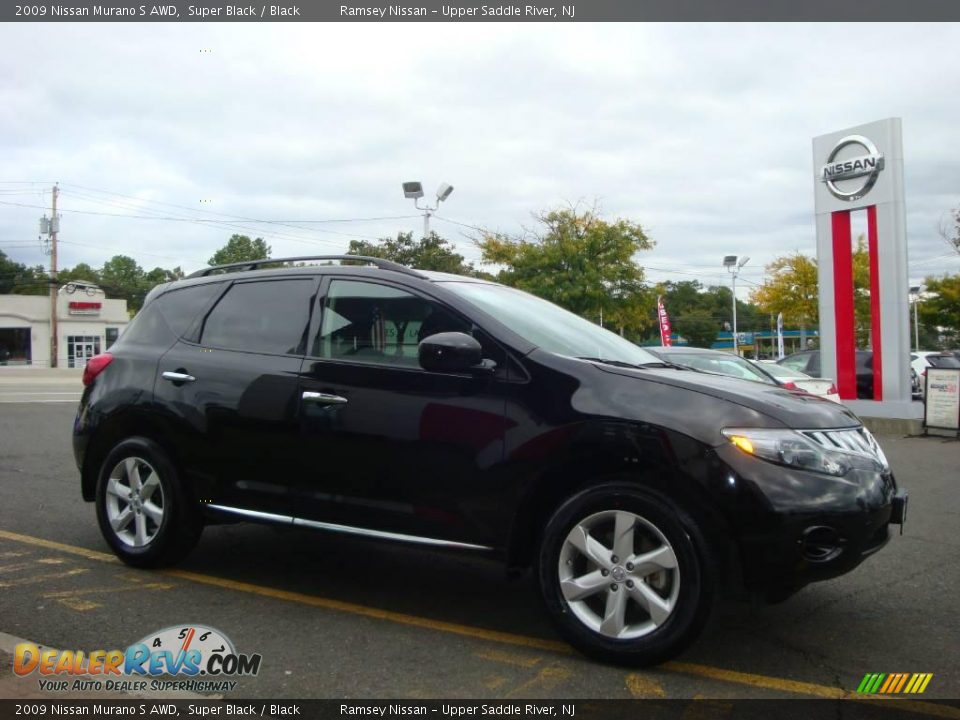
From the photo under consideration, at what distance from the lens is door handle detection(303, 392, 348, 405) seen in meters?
4.36

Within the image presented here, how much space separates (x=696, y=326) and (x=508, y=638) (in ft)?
274

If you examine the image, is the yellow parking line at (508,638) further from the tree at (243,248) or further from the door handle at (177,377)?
the tree at (243,248)

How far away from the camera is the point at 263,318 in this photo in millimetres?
4957

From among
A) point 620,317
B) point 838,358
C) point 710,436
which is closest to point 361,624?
point 710,436

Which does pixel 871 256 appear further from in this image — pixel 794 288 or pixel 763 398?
pixel 794 288

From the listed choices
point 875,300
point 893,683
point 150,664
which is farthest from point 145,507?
point 875,300

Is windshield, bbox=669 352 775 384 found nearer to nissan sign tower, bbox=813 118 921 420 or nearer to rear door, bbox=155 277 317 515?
nissan sign tower, bbox=813 118 921 420

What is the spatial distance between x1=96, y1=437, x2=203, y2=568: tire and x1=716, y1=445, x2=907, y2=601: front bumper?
10.1 ft

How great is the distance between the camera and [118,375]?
5305mm

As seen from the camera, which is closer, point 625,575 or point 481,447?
point 625,575

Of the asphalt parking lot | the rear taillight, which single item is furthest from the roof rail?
the asphalt parking lot

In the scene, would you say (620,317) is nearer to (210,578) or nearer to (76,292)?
(210,578)

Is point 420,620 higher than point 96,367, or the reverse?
point 96,367

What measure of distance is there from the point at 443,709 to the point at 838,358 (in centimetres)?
1629
